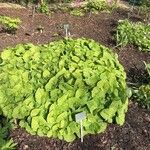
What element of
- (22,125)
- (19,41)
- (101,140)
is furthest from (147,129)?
(19,41)

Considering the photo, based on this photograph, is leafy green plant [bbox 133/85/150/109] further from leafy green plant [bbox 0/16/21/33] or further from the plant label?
leafy green plant [bbox 0/16/21/33]

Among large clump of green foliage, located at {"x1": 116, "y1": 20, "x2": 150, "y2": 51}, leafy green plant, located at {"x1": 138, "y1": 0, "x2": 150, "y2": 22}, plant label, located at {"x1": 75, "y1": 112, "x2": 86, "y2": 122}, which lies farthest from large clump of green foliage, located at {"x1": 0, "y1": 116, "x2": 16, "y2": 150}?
leafy green plant, located at {"x1": 138, "y1": 0, "x2": 150, "y2": 22}

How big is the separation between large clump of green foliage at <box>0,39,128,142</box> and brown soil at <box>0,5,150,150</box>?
0.12 m

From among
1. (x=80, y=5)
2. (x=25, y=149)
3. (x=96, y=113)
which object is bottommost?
(x=80, y=5)

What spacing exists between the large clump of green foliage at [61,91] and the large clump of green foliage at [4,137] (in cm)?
12

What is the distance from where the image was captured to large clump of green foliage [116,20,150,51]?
25.4ft

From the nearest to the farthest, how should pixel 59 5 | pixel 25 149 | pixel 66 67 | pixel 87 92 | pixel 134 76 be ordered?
pixel 25 149 < pixel 87 92 < pixel 66 67 < pixel 134 76 < pixel 59 5

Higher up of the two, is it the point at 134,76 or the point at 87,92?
the point at 87,92

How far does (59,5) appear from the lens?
10.4m

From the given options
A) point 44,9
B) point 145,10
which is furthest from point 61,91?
point 145,10

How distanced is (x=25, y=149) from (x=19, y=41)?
3567 millimetres

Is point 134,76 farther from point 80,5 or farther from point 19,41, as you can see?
point 80,5

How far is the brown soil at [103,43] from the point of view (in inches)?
189

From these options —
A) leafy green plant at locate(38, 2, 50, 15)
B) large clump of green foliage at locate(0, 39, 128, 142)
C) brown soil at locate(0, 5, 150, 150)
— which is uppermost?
large clump of green foliage at locate(0, 39, 128, 142)
